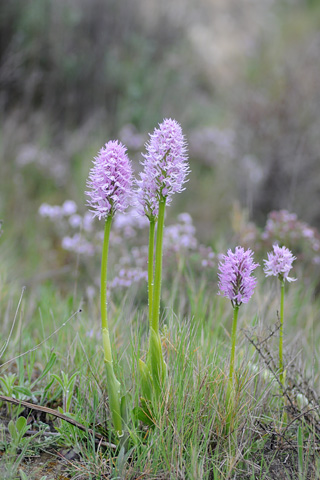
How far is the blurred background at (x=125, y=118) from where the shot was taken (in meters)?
6.25

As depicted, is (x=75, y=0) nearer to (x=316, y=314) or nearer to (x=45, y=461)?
(x=316, y=314)

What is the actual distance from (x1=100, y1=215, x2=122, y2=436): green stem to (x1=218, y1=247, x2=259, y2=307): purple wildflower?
1.30 feet

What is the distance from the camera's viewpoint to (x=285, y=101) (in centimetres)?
709

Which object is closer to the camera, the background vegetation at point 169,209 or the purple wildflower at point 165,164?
the purple wildflower at point 165,164

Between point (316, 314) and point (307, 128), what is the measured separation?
3906 mm

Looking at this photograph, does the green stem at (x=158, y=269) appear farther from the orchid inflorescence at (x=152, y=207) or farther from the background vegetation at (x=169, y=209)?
the background vegetation at (x=169, y=209)

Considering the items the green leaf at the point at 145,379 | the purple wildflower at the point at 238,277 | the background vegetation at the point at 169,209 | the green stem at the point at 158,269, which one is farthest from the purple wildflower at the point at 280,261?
the green leaf at the point at 145,379

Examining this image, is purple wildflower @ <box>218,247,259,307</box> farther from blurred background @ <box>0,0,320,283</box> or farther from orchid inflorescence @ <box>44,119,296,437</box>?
blurred background @ <box>0,0,320,283</box>

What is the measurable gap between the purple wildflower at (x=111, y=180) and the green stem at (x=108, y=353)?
5cm

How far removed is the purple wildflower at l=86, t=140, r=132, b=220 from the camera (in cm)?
173

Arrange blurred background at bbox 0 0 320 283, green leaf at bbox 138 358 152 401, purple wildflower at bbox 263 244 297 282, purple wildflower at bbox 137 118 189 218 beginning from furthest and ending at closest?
1. blurred background at bbox 0 0 320 283
2. purple wildflower at bbox 263 244 297 282
3. green leaf at bbox 138 358 152 401
4. purple wildflower at bbox 137 118 189 218

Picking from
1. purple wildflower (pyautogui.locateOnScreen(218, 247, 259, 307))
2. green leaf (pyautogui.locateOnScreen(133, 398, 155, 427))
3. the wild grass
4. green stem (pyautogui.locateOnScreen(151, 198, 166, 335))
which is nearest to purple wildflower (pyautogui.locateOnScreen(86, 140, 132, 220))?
green stem (pyautogui.locateOnScreen(151, 198, 166, 335))

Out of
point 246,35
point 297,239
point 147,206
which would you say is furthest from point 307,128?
point 246,35

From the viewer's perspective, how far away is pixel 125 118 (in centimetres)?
811
